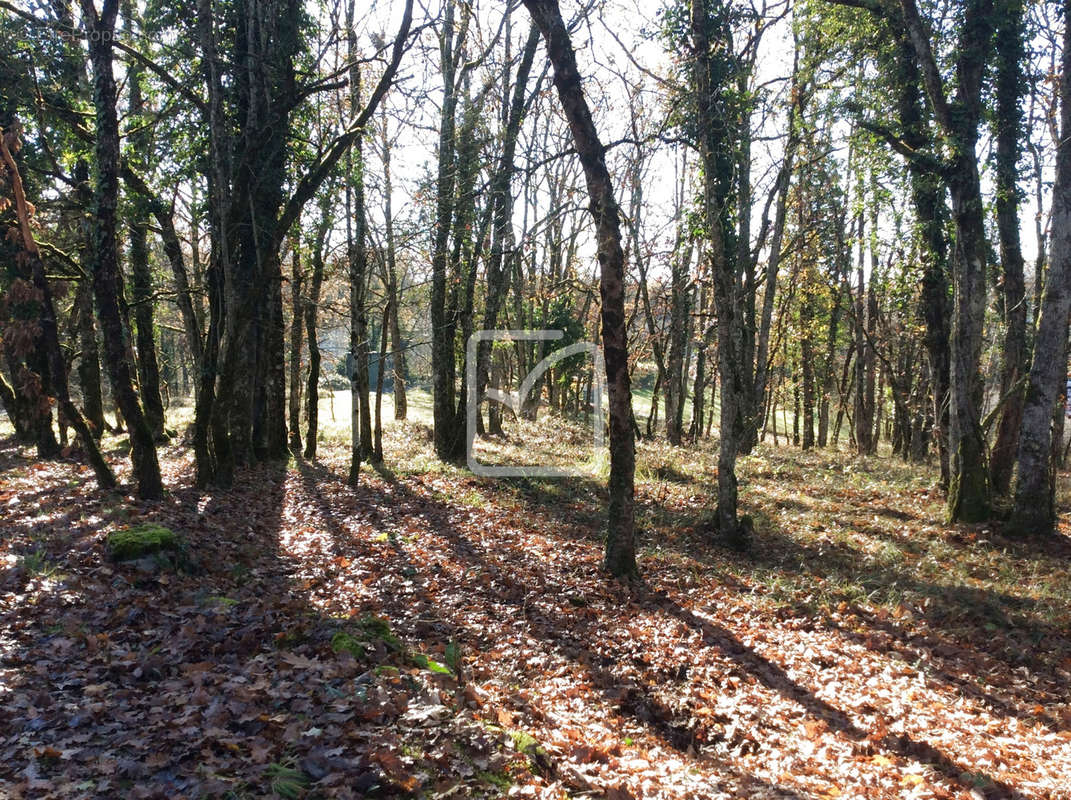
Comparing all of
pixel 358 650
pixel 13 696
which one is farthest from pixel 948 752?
pixel 13 696

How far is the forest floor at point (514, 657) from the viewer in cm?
440

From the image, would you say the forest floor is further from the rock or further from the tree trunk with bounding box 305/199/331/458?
the tree trunk with bounding box 305/199/331/458

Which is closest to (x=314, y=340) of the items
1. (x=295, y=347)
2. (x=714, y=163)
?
(x=295, y=347)

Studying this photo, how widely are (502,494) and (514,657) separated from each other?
805 centimetres

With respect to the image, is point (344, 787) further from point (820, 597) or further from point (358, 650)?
point (820, 597)

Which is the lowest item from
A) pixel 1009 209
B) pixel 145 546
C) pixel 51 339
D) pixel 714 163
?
pixel 145 546

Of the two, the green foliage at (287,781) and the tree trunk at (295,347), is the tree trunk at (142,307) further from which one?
the green foliage at (287,781)

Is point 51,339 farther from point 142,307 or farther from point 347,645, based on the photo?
point 142,307

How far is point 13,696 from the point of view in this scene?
469 centimetres

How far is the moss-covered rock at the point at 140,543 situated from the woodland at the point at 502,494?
44 millimetres

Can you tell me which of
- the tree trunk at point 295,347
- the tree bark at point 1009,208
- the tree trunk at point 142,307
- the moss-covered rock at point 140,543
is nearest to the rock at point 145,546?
the moss-covered rock at point 140,543

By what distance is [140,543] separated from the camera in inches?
312

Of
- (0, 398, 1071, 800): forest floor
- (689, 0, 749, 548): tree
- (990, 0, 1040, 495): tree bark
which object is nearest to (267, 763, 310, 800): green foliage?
(0, 398, 1071, 800): forest floor

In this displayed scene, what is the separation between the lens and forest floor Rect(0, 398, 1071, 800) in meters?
4.40
